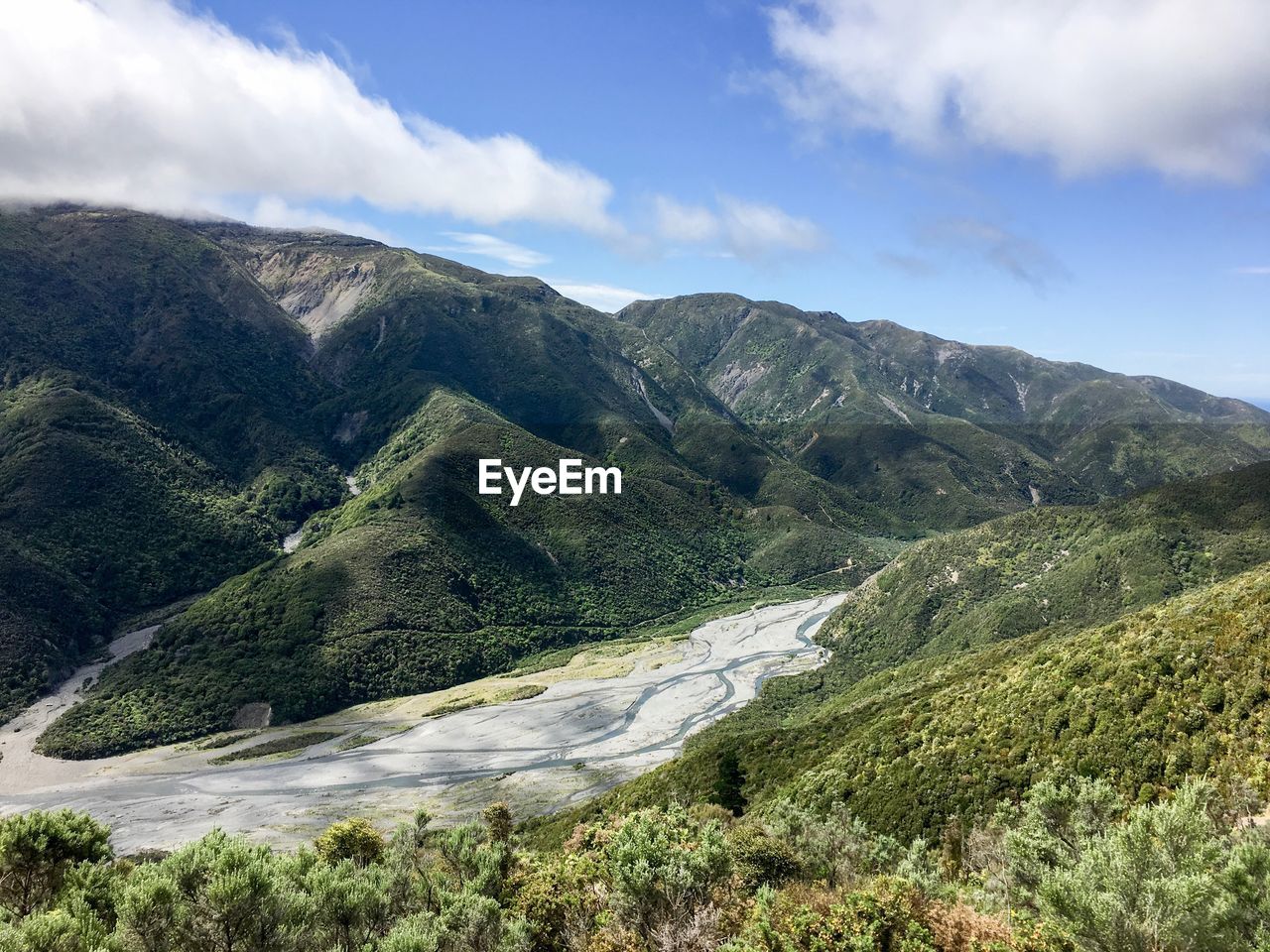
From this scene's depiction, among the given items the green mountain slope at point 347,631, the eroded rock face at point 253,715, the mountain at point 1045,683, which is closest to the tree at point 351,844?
the mountain at point 1045,683

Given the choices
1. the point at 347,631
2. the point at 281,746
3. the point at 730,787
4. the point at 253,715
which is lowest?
the point at 281,746

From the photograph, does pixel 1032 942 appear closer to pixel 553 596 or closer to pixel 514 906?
pixel 514 906

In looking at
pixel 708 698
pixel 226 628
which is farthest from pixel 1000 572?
pixel 226 628

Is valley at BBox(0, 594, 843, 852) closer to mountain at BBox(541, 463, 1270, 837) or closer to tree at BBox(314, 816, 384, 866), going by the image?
Result: mountain at BBox(541, 463, 1270, 837)

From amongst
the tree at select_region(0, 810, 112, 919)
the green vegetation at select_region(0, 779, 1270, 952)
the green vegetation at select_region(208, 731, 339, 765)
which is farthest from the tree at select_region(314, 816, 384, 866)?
the green vegetation at select_region(208, 731, 339, 765)

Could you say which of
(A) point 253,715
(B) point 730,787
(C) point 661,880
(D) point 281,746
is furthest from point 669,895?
(A) point 253,715

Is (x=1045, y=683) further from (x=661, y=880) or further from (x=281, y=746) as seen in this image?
(x=281, y=746)
